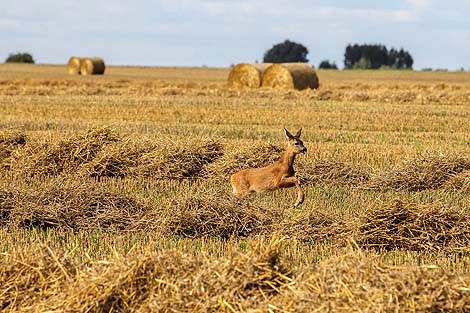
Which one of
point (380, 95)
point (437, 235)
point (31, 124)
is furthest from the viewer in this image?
point (380, 95)

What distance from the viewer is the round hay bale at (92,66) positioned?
176ft

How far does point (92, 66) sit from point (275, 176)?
4312cm

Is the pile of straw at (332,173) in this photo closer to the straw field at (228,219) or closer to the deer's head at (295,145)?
the straw field at (228,219)

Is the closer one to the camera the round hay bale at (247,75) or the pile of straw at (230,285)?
the pile of straw at (230,285)

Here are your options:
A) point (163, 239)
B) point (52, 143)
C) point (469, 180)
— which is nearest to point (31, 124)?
point (52, 143)

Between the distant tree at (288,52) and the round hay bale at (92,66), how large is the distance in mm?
56715

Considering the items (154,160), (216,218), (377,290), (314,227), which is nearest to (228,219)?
(216,218)

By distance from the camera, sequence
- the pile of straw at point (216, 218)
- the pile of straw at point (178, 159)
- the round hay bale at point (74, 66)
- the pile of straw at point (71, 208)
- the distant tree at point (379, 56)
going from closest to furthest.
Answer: the pile of straw at point (216, 218), the pile of straw at point (71, 208), the pile of straw at point (178, 159), the round hay bale at point (74, 66), the distant tree at point (379, 56)

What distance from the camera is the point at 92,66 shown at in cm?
5353

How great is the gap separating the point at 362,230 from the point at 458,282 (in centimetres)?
349

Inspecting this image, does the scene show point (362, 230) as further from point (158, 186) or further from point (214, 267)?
point (158, 186)

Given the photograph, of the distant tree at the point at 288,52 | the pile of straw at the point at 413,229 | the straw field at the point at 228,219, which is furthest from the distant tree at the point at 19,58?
the pile of straw at the point at 413,229

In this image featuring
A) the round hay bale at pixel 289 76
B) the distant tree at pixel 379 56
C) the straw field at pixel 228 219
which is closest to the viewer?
the straw field at pixel 228 219

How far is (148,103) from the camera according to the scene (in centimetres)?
2816
